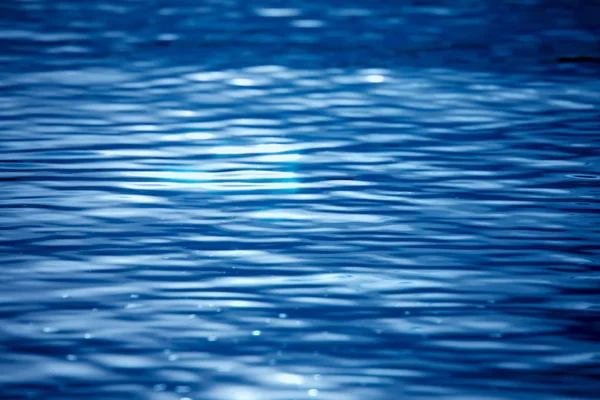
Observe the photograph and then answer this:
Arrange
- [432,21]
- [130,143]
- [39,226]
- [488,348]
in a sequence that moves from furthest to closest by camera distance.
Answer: [432,21]
[130,143]
[39,226]
[488,348]

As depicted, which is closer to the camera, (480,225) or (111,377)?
(111,377)

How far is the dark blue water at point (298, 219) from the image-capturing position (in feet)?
8.71

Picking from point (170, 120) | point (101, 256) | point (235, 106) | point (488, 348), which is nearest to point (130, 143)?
point (170, 120)

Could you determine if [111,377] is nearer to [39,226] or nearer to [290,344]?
[290,344]

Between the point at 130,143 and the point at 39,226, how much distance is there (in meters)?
1.05

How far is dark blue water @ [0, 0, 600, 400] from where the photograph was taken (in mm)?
2654

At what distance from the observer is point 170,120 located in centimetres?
502

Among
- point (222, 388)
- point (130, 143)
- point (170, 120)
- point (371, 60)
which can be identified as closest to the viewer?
point (222, 388)

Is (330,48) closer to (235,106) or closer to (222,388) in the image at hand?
(235,106)

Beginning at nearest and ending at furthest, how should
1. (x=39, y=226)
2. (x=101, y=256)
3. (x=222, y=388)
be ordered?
(x=222, y=388), (x=101, y=256), (x=39, y=226)

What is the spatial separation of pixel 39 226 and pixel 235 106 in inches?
74.3

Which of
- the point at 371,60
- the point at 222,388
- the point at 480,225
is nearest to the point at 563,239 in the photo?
the point at 480,225

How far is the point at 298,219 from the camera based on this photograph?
373cm

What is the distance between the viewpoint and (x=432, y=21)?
7617mm
